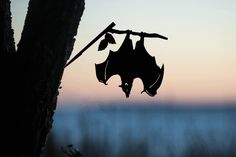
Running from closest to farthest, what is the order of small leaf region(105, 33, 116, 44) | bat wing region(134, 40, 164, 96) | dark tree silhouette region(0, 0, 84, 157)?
1. dark tree silhouette region(0, 0, 84, 157)
2. small leaf region(105, 33, 116, 44)
3. bat wing region(134, 40, 164, 96)

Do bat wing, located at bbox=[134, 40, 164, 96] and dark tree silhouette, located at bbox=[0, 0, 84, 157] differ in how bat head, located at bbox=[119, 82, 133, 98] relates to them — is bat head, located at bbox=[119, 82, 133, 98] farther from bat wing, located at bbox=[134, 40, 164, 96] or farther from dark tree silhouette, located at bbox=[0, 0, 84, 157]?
dark tree silhouette, located at bbox=[0, 0, 84, 157]

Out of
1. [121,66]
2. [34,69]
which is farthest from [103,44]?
[34,69]

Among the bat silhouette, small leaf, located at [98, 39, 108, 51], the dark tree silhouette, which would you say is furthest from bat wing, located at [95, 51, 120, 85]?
the dark tree silhouette

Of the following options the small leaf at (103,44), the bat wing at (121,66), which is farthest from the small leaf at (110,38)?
the bat wing at (121,66)

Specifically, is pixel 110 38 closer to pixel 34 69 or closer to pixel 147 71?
pixel 147 71

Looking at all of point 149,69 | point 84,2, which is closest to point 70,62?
point 84,2

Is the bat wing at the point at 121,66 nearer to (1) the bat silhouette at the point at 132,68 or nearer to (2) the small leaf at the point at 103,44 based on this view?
(1) the bat silhouette at the point at 132,68
